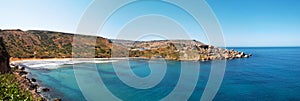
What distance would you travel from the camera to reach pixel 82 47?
94.1 m

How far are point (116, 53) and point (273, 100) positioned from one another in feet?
237

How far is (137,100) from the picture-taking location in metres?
31.4

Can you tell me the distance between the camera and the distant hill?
8131 cm

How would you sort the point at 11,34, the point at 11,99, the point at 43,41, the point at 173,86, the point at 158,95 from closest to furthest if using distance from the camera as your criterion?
the point at 11,99 < the point at 158,95 < the point at 173,86 < the point at 11,34 < the point at 43,41

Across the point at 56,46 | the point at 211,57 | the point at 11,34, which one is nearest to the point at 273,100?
the point at 211,57

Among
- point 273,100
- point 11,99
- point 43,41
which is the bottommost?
point 273,100

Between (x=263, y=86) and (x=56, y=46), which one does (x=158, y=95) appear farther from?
(x=56, y=46)

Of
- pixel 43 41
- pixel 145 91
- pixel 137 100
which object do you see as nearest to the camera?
pixel 137 100

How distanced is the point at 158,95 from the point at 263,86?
20745 mm

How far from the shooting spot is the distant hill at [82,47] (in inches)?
3201

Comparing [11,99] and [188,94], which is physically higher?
[11,99]

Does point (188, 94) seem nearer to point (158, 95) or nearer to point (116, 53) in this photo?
point (158, 95)

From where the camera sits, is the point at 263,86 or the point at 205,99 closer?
the point at 205,99

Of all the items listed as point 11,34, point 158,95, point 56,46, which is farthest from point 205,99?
point 11,34
